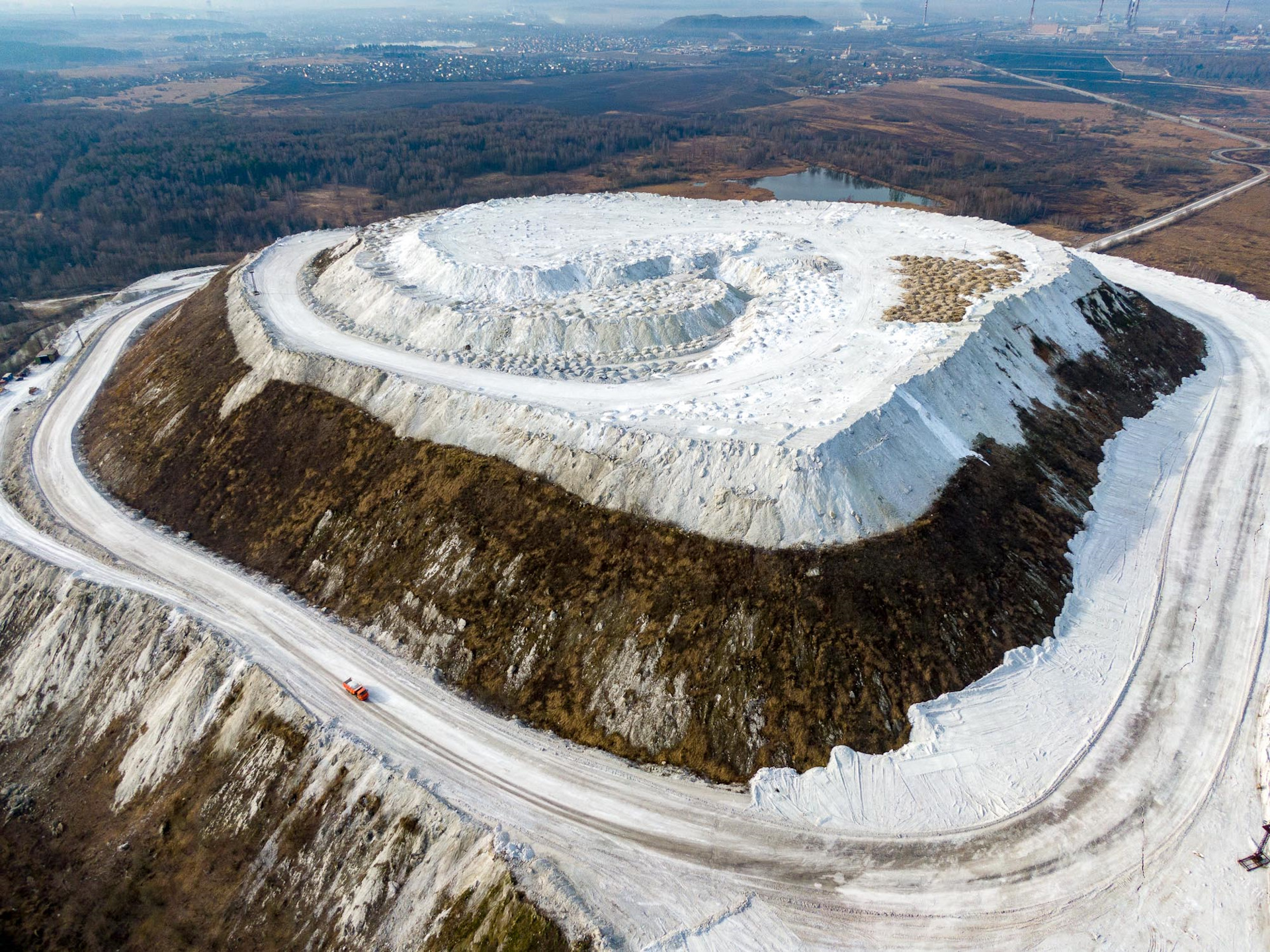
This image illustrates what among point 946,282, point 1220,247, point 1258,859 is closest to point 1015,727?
point 1258,859

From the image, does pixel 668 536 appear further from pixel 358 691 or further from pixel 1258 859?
pixel 1258 859

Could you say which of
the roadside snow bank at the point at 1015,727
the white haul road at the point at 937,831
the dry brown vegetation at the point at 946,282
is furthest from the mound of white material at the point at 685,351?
the white haul road at the point at 937,831

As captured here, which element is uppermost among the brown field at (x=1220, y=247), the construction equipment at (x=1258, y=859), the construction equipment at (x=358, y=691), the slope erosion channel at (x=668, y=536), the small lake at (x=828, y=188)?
the slope erosion channel at (x=668, y=536)

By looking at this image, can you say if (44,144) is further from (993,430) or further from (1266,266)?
(1266,266)

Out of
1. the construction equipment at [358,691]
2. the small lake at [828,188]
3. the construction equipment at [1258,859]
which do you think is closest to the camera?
the construction equipment at [1258,859]

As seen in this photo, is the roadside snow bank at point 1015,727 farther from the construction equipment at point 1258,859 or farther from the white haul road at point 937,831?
the construction equipment at point 1258,859

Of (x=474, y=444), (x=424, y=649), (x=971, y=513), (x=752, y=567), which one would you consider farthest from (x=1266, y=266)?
(x=424, y=649)
